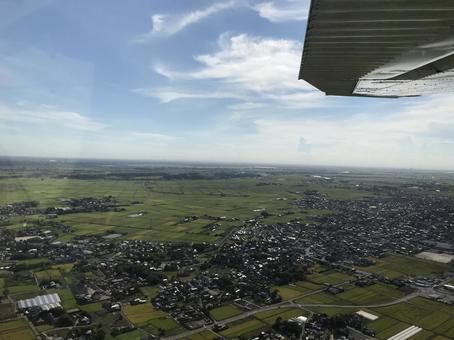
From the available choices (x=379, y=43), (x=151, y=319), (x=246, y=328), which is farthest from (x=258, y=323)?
(x=379, y=43)

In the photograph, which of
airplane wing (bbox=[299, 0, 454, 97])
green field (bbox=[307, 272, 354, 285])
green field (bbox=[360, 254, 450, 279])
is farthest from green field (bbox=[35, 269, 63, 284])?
airplane wing (bbox=[299, 0, 454, 97])

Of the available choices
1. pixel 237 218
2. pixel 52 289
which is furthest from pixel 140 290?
pixel 237 218

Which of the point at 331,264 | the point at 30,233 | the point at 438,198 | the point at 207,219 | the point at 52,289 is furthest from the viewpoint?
the point at 438,198

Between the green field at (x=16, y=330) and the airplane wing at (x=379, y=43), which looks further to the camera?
the green field at (x=16, y=330)

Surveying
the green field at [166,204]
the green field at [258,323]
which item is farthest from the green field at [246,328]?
the green field at [166,204]

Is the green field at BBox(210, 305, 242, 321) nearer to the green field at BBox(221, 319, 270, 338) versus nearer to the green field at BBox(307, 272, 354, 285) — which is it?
the green field at BBox(221, 319, 270, 338)

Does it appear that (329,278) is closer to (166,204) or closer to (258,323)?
(258,323)

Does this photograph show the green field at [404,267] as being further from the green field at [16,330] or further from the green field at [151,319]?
the green field at [16,330]

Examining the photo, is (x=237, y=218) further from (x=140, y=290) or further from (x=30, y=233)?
(x=140, y=290)
